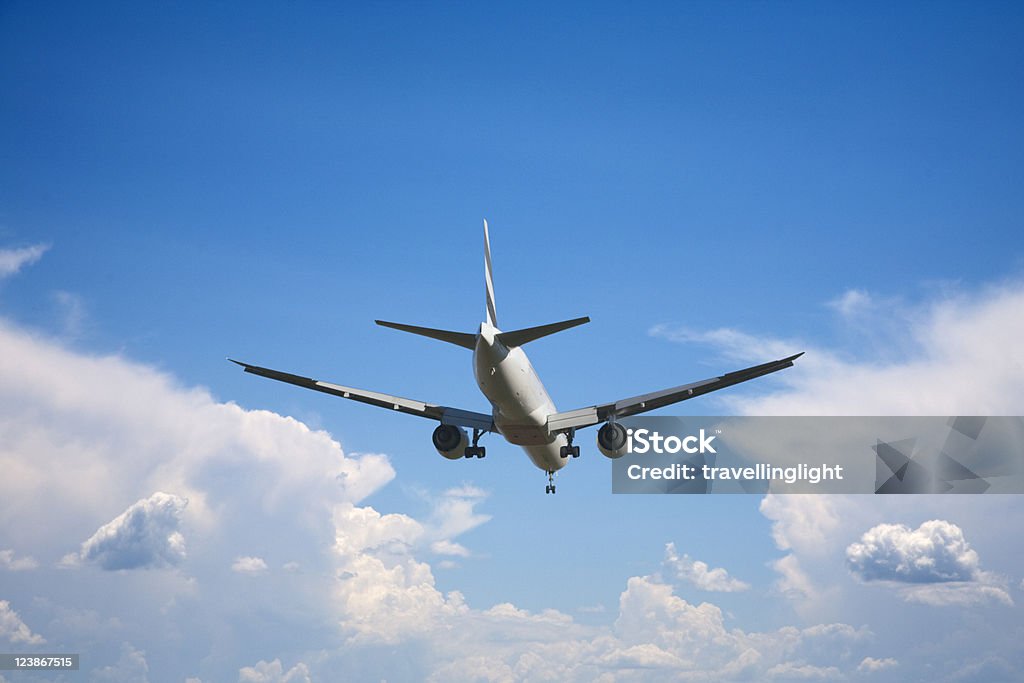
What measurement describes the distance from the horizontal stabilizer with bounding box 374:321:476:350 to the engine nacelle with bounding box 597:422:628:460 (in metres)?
9.68

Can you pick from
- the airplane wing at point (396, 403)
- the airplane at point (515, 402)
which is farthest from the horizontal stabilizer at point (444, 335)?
the airplane wing at point (396, 403)

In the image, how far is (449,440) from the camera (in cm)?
4969

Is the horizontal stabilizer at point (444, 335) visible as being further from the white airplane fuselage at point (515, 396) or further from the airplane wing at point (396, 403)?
the airplane wing at point (396, 403)

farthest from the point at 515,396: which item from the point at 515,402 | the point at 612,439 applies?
the point at 612,439

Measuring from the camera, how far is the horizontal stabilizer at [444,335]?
131ft

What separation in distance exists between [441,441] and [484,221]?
1066cm

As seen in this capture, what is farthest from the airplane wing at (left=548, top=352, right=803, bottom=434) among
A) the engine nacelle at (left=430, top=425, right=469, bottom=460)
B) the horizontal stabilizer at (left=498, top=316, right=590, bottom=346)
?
the horizontal stabilizer at (left=498, top=316, right=590, bottom=346)

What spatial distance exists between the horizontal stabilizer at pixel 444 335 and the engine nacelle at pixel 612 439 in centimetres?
968

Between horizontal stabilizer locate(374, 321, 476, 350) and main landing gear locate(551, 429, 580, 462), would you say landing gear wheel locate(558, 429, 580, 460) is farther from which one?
horizontal stabilizer locate(374, 321, 476, 350)

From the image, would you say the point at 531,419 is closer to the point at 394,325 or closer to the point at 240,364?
the point at 394,325

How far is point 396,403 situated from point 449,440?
3.20 m

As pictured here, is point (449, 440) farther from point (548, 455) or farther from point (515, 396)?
point (515, 396)

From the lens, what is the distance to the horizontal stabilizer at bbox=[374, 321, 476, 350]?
131 feet

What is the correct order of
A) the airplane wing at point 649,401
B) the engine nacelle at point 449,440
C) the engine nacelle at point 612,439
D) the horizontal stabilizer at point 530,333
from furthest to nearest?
the engine nacelle at point 449,440, the engine nacelle at point 612,439, the airplane wing at point 649,401, the horizontal stabilizer at point 530,333
